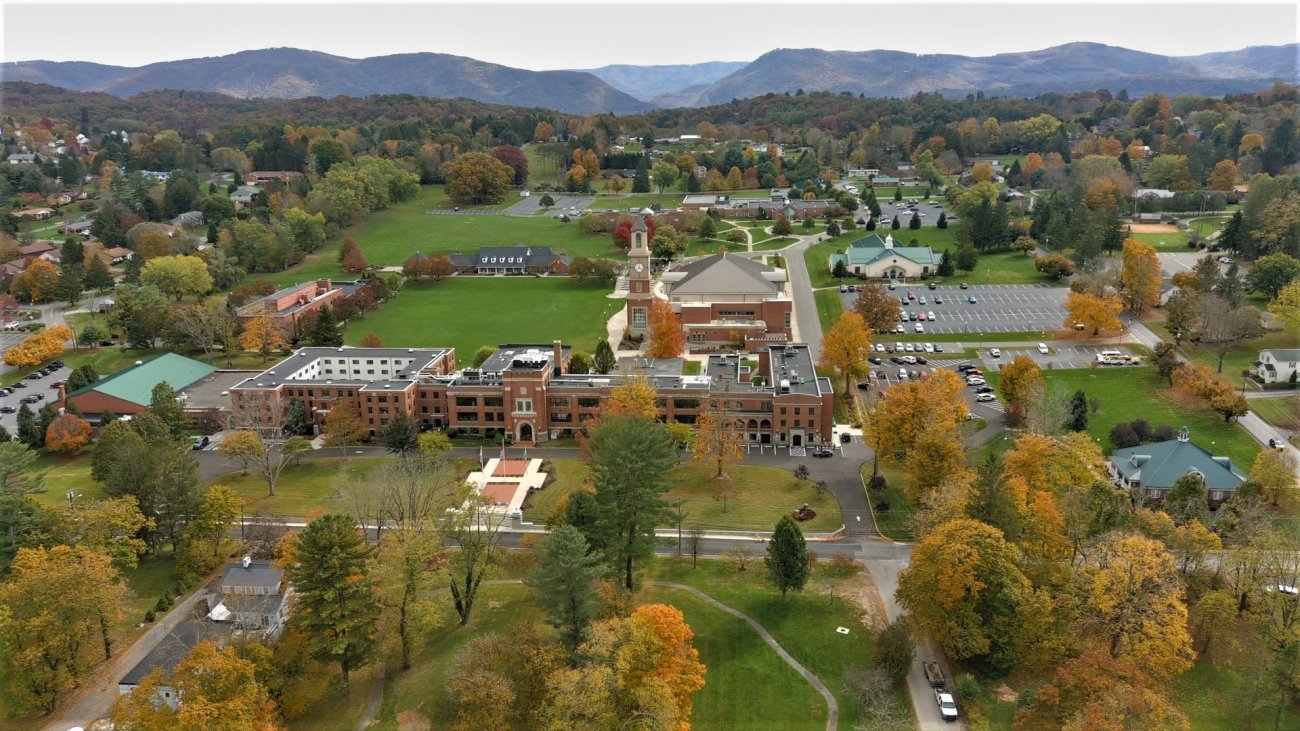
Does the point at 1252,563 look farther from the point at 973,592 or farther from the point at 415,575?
the point at 415,575

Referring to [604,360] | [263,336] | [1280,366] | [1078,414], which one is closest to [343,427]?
[604,360]

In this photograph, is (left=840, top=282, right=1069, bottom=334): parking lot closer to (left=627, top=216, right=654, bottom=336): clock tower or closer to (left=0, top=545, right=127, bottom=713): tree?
(left=627, top=216, right=654, bottom=336): clock tower

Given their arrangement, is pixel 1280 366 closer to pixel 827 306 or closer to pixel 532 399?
pixel 827 306

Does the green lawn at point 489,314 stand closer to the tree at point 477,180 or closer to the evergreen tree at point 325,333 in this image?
the evergreen tree at point 325,333

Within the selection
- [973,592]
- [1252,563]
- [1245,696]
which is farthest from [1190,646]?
[973,592]

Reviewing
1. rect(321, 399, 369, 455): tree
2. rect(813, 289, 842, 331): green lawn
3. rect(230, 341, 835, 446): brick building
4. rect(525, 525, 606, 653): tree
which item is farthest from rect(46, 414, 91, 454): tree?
rect(813, 289, 842, 331): green lawn

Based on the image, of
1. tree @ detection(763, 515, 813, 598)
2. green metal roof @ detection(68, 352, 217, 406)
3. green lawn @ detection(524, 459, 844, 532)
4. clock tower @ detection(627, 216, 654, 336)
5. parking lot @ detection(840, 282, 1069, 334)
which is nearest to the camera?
tree @ detection(763, 515, 813, 598)
